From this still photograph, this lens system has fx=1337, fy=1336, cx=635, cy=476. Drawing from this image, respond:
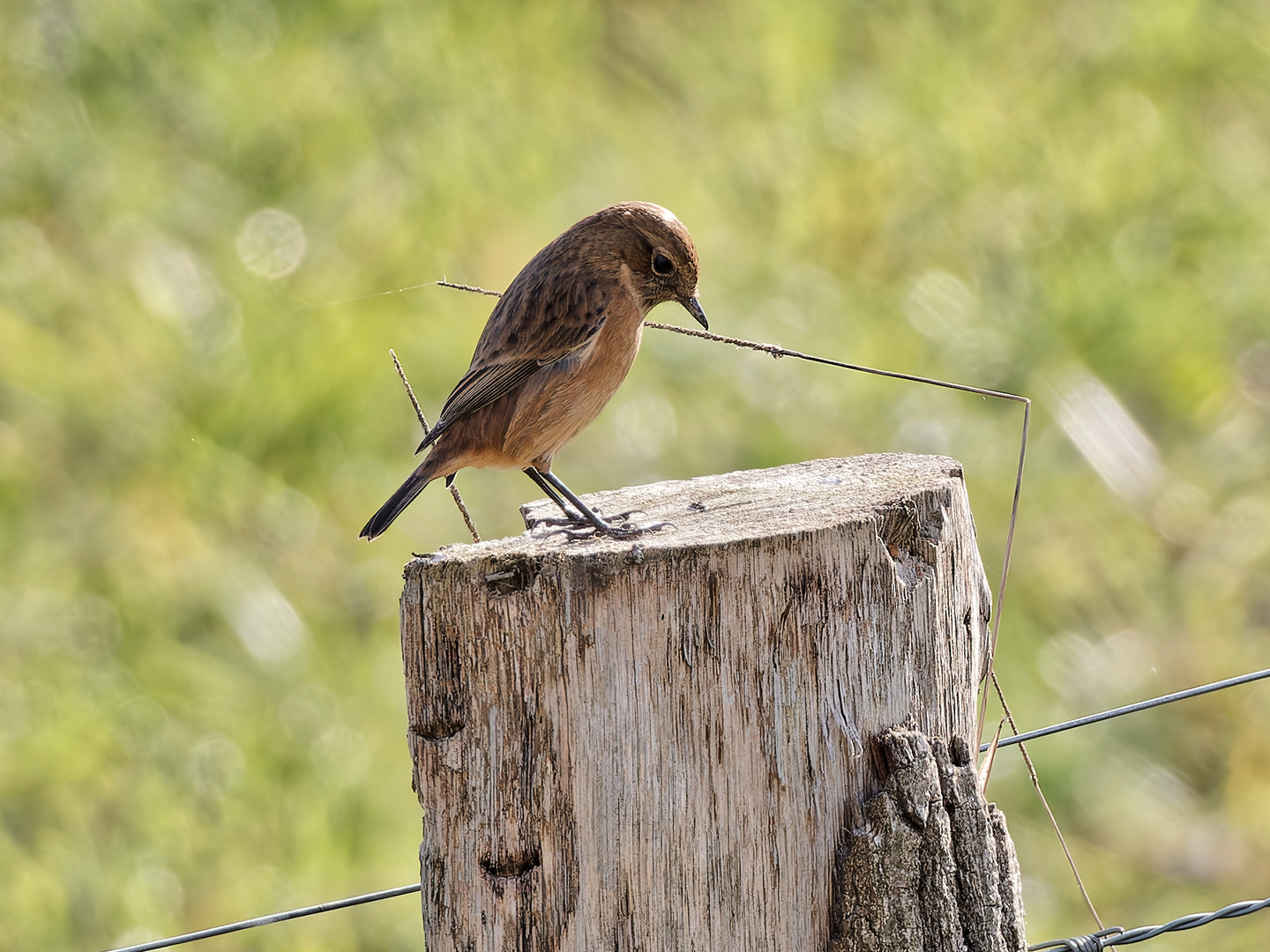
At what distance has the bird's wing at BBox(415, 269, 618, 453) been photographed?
3.45 m

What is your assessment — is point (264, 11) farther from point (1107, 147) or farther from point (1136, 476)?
point (1136, 476)

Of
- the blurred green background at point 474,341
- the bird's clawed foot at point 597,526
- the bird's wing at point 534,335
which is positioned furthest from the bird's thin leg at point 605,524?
the blurred green background at point 474,341

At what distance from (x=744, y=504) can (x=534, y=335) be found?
0.96 m

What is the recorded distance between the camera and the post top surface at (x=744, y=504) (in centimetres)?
237

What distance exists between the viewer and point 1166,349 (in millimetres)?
7676

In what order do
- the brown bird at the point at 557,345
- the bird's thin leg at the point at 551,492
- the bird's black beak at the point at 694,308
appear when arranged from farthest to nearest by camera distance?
the bird's black beak at the point at 694,308 < the brown bird at the point at 557,345 < the bird's thin leg at the point at 551,492

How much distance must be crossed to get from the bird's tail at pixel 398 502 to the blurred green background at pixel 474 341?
8.31 feet

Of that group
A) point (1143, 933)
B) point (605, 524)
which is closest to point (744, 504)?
point (605, 524)

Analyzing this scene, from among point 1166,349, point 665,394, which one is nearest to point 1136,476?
point 1166,349

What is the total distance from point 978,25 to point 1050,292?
→ 8.68ft

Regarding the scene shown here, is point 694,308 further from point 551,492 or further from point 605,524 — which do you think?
point 605,524

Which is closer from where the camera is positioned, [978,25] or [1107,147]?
[1107,147]

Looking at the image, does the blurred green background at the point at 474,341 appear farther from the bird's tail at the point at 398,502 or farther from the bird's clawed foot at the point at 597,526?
the bird's clawed foot at the point at 597,526

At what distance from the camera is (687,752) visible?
225 cm
